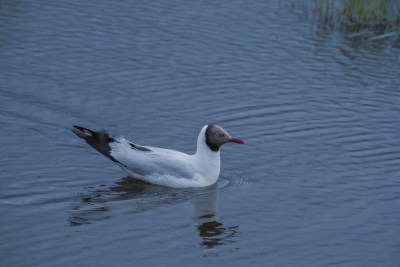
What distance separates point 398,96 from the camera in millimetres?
12961

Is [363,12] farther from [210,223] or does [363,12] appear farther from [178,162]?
[210,223]

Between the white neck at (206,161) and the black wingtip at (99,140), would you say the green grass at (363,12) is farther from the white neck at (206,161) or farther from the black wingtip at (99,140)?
the black wingtip at (99,140)

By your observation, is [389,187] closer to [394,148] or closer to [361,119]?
[394,148]

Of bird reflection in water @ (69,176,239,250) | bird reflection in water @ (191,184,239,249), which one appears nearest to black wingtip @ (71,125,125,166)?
bird reflection in water @ (69,176,239,250)

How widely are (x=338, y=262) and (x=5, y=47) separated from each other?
9.37 metres

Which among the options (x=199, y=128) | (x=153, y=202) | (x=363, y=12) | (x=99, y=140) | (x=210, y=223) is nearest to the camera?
(x=210, y=223)

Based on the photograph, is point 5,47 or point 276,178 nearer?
point 276,178

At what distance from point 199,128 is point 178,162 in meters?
1.83

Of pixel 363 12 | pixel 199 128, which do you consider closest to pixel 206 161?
pixel 199 128

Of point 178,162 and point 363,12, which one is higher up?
point 363,12

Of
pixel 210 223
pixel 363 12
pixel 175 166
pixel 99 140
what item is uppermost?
pixel 363 12

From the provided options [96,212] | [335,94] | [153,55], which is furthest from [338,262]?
[153,55]

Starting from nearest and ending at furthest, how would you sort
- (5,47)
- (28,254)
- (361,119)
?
(28,254) → (361,119) → (5,47)

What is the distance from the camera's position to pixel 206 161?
9.46 m
